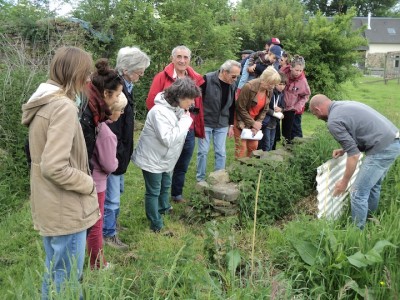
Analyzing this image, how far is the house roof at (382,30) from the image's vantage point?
48562 millimetres

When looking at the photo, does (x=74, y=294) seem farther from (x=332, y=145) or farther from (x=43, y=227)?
(x=332, y=145)

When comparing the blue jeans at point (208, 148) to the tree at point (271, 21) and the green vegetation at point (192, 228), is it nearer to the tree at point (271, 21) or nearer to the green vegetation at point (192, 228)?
the green vegetation at point (192, 228)

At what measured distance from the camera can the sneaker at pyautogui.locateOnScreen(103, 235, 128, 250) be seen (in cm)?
378

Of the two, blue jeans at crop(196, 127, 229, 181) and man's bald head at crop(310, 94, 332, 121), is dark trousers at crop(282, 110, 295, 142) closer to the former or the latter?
blue jeans at crop(196, 127, 229, 181)

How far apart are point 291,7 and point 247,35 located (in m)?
3.00

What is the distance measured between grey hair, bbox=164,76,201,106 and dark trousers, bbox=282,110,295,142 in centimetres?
343

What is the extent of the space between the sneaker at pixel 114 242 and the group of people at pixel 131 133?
1 cm

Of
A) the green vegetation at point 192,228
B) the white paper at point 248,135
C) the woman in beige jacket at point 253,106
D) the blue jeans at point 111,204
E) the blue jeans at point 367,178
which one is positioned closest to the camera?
the green vegetation at point 192,228

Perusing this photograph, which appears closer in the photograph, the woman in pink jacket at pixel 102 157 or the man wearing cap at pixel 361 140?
the woman in pink jacket at pixel 102 157

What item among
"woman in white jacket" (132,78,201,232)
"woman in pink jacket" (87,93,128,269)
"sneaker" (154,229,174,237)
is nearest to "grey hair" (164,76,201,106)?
"woman in white jacket" (132,78,201,232)

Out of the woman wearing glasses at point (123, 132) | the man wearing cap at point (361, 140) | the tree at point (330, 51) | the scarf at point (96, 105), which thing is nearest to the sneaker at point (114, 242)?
the woman wearing glasses at point (123, 132)

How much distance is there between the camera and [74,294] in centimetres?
205

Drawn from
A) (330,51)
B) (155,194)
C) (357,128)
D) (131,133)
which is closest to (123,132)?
(131,133)

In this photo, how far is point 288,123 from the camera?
702 centimetres
